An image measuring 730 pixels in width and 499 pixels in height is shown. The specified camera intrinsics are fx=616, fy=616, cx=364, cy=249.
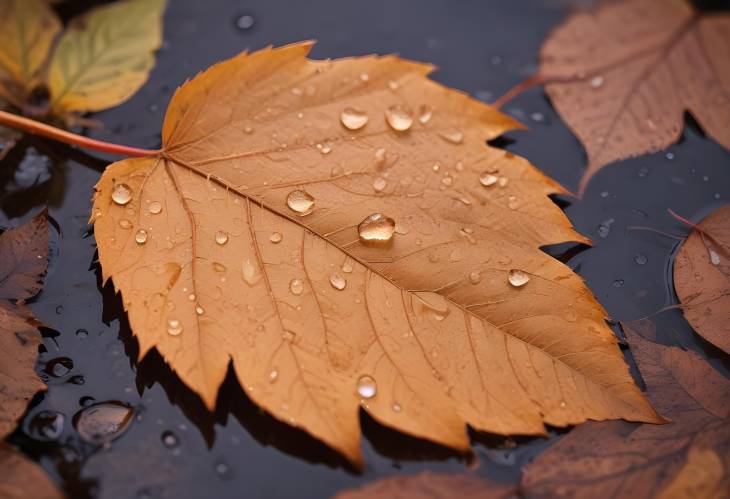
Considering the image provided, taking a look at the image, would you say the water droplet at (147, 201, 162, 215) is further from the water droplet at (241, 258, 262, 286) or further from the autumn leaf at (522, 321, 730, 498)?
the autumn leaf at (522, 321, 730, 498)

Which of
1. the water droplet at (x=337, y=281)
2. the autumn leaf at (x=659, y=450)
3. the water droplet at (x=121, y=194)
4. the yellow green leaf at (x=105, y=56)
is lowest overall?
the autumn leaf at (x=659, y=450)

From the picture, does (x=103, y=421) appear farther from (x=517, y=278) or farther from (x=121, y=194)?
(x=517, y=278)

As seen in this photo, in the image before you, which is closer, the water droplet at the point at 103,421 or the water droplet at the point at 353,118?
the water droplet at the point at 103,421

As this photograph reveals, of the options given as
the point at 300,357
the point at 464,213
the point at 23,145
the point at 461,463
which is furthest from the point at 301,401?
the point at 23,145

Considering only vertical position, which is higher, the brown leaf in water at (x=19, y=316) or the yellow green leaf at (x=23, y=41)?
the yellow green leaf at (x=23, y=41)

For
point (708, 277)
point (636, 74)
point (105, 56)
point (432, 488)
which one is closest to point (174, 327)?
point (432, 488)

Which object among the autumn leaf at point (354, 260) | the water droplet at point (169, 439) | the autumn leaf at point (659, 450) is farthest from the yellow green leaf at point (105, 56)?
the autumn leaf at point (659, 450)

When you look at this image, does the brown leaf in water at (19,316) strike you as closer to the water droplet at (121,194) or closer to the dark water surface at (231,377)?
the dark water surface at (231,377)
